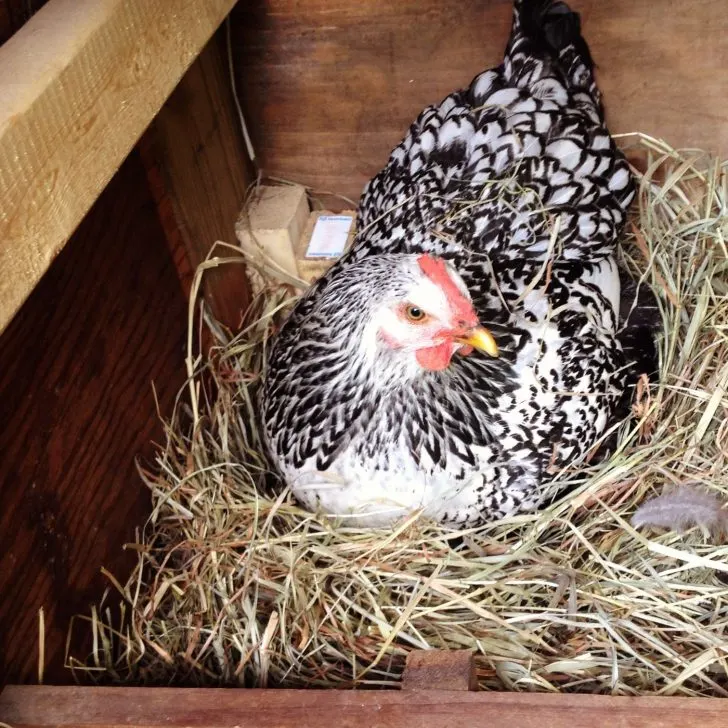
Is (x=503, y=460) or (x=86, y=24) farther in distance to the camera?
(x=503, y=460)

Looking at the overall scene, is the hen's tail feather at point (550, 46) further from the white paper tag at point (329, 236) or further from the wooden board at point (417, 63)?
the white paper tag at point (329, 236)

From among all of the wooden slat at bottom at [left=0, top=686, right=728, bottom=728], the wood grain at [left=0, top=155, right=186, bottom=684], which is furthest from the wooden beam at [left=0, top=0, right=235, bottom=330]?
the wooden slat at bottom at [left=0, top=686, right=728, bottom=728]

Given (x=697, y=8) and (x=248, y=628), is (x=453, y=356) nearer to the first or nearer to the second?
(x=248, y=628)

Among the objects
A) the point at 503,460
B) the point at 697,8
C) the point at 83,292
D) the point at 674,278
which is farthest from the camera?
the point at 674,278

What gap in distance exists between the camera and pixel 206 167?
1.75 meters

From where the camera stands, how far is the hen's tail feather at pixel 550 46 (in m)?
1.56

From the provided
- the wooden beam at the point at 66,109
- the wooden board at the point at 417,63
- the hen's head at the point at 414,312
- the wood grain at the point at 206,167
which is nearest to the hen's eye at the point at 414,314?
the hen's head at the point at 414,312

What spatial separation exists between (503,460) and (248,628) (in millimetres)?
518

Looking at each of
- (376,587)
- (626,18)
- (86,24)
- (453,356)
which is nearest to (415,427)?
(453,356)

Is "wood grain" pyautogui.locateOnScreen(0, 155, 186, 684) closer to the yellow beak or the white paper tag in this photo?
the white paper tag

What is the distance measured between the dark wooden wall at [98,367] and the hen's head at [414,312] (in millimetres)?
407

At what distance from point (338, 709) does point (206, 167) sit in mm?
1175

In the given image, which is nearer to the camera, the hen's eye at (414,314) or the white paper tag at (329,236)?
the hen's eye at (414,314)

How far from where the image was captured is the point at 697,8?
1568mm
